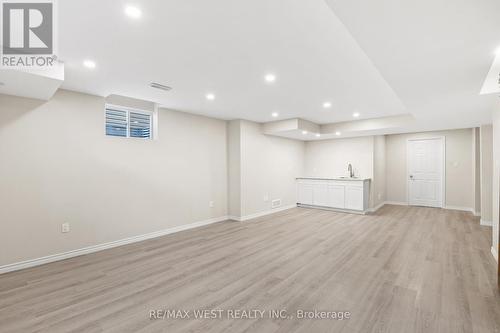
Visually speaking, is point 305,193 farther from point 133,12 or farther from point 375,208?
point 133,12

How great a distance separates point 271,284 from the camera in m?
2.60

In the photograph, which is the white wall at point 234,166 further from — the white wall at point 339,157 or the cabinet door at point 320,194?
the white wall at point 339,157

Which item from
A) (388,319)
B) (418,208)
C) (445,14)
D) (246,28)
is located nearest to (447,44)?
(445,14)

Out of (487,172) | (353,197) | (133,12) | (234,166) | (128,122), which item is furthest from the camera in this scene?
(353,197)

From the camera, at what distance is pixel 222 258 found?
334 cm

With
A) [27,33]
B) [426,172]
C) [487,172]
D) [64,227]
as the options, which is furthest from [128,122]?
[426,172]

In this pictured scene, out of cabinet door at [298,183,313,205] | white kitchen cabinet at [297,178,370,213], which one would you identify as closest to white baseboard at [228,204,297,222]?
cabinet door at [298,183,313,205]

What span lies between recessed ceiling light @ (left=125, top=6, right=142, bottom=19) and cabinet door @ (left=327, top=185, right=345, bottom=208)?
6.18 m

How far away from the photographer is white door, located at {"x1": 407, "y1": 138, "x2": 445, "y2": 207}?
685cm

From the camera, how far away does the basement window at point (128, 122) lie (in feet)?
13.3

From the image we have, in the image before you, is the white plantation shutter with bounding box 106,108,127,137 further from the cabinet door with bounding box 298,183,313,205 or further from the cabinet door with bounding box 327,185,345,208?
the cabinet door with bounding box 327,185,345,208

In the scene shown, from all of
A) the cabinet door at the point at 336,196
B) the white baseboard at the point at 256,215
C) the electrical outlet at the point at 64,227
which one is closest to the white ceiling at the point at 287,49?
the electrical outlet at the point at 64,227

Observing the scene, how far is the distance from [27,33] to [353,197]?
6841mm

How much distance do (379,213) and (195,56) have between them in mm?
6204
